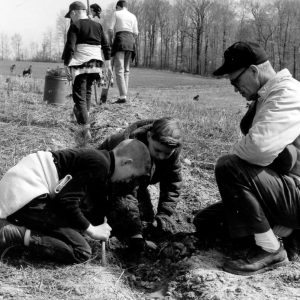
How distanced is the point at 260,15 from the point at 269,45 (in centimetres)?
572

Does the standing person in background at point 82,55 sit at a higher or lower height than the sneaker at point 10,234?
higher

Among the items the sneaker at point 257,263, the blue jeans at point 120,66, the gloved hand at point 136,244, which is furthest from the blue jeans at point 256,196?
the blue jeans at point 120,66

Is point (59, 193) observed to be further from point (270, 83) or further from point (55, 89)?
point (55, 89)

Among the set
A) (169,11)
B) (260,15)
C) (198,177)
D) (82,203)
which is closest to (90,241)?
(82,203)

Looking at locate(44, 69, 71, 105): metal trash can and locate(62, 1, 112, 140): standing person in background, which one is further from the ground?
locate(62, 1, 112, 140): standing person in background

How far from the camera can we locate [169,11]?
2825 inches

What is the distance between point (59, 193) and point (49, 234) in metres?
0.31

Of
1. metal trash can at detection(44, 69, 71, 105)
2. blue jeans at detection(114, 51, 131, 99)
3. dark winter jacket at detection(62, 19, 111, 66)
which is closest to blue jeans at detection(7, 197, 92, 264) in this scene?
dark winter jacket at detection(62, 19, 111, 66)

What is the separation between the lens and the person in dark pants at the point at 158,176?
326 cm

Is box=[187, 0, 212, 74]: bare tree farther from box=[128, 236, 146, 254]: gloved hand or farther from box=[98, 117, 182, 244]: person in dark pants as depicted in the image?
box=[128, 236, 146, 254]: gloved hand

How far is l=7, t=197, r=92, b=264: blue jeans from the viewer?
9.78 ft

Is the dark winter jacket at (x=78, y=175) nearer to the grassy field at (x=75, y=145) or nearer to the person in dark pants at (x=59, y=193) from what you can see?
the person in dark pants at (x=59, y=193)

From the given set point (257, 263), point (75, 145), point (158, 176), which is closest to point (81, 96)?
point (75, 145)

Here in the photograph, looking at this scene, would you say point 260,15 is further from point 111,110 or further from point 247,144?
point 247,144
